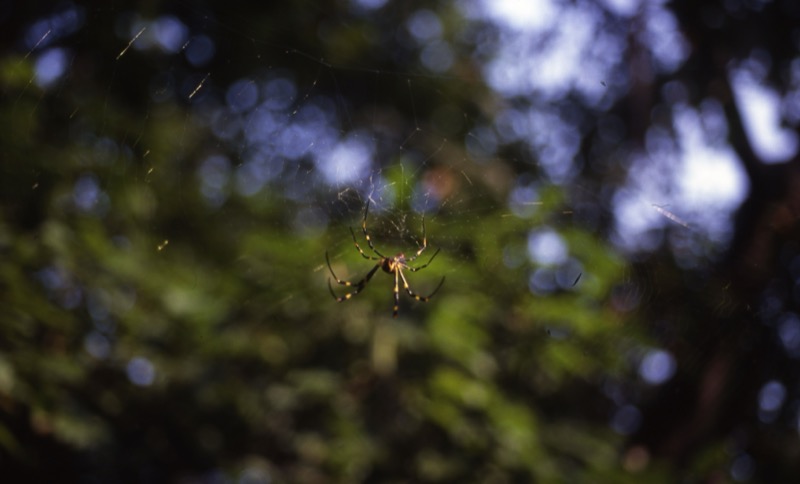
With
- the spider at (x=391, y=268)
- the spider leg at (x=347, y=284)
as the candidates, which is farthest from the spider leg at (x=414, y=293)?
the spider leg at (x=347, y=284)

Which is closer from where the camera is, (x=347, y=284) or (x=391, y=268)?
(x=391, y=268)

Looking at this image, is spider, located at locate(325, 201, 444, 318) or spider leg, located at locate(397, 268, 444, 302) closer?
spider, located at locate(325, 201, 444, 318)

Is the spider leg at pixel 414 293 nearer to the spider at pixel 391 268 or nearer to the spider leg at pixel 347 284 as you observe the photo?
the spider at pixel 391 268

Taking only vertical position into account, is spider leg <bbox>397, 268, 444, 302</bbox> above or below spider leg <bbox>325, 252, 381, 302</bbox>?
above

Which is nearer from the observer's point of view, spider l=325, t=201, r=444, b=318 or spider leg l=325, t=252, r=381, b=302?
spider l=325, t=201, r=444, b=318

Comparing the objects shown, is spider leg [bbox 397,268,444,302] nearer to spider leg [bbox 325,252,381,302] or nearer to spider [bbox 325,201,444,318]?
spider [bbox 325,201,444,318]

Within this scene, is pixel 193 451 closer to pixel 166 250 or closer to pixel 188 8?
pixel 166 250

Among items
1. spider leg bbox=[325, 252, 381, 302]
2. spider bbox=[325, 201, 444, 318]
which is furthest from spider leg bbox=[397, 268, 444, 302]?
spider leg bbox=[325, 252, 381, 302]

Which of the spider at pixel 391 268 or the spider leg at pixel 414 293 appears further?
the spider leg at pixel 414 293

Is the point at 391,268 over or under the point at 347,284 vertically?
over
